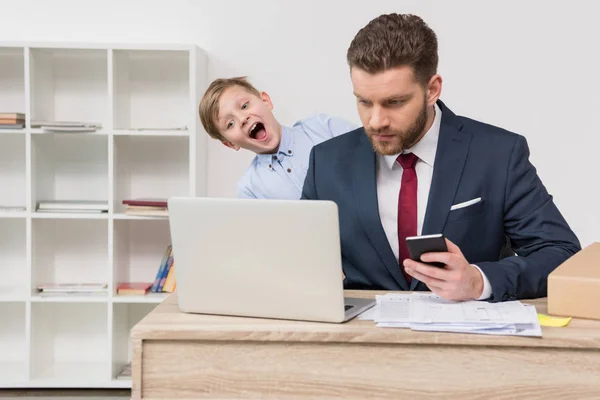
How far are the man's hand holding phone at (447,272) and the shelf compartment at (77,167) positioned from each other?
2770 mm

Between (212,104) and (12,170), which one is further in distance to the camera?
(12,170)

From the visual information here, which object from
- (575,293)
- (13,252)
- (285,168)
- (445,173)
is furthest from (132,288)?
(575,293)

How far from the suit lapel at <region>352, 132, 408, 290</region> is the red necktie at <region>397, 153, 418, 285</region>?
1.6 inches

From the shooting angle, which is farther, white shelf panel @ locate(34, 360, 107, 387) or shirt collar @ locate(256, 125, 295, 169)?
white shelf panel @ locate(34, 360, 107, 387)

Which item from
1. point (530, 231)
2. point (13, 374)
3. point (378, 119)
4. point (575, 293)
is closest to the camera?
point (575, 293)

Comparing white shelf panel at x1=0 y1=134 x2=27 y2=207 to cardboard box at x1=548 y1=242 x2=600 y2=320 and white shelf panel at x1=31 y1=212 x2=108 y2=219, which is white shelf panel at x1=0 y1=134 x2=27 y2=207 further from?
cardboard box at x1=548 y1=242 x2=600 y2=320

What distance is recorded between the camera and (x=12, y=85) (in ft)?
13.9

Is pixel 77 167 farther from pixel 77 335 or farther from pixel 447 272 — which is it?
pixel 447 272

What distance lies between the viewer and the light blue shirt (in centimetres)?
282

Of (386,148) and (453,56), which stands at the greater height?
(453,56)

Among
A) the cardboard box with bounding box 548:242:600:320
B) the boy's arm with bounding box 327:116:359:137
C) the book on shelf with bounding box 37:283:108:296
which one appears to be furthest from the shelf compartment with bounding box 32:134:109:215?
the cardboard box with bounding box 548:242:600:320

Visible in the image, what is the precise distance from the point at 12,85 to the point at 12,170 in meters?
0.45

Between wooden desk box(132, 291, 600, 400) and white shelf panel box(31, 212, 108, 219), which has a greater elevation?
white shelf panel box(31, 212, 108, 219)

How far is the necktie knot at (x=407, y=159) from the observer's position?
2.20 m
